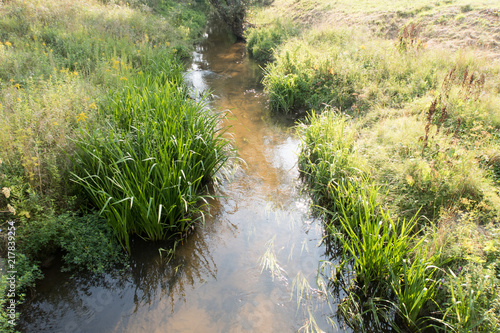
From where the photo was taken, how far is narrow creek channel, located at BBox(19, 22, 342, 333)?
9.81 feet

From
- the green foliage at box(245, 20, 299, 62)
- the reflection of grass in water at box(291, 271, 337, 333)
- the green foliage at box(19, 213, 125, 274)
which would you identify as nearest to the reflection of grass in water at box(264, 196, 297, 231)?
the reflection of grass in water at box(291, 271, 337, 333)

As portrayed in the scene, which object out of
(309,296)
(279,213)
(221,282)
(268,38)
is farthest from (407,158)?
(268,38)

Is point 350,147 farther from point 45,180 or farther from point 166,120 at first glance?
point 45,180

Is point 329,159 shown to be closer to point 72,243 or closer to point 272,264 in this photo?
point 272,264

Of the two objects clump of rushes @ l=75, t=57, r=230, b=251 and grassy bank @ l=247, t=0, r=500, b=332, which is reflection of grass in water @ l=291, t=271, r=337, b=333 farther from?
clump of rushes @ l=75, t=57, r=230, b=251

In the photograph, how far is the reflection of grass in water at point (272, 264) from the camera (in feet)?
11.6

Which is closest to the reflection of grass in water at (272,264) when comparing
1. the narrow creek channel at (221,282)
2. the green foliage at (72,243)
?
the narrow creek channel at (221,282)

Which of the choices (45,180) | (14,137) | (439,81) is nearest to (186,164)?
(45,180)

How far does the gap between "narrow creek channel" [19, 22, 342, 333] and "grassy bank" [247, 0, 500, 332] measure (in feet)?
1.54

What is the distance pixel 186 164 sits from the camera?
4.17 metres

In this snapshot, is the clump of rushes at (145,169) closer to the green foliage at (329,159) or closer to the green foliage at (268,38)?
the green foliage at (329,159)

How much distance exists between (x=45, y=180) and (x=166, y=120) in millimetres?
1696

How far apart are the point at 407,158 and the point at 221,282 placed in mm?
3040

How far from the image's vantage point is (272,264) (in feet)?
12.1
